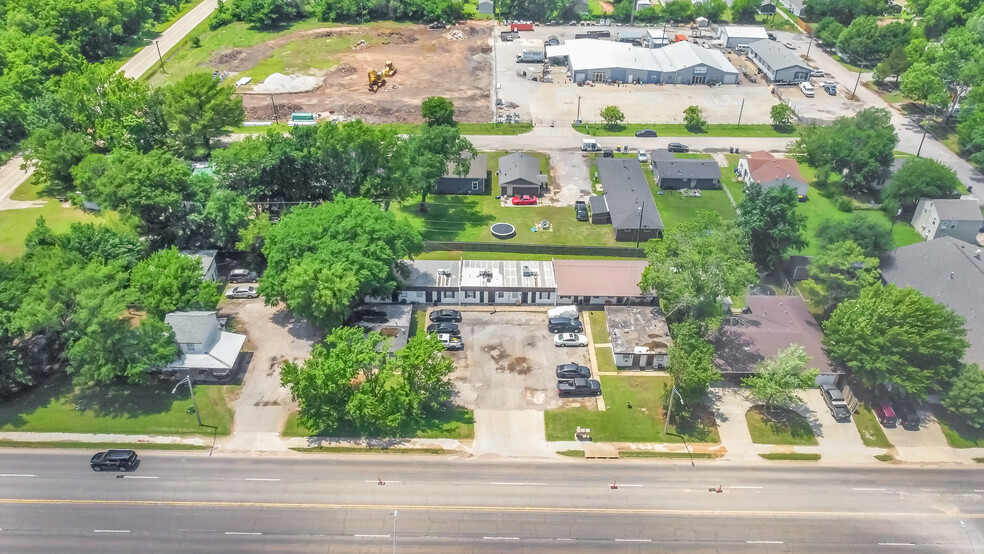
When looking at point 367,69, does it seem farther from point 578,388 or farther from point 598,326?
point 578,388

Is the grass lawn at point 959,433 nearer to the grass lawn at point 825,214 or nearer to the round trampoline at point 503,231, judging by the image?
the grass lawn at point 825,214

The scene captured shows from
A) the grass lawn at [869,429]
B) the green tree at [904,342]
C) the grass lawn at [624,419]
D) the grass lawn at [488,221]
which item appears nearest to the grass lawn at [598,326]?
the grass lawn at [624,419]

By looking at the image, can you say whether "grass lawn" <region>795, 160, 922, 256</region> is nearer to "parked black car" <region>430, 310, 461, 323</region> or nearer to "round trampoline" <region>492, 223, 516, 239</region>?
"round trampoline" <region>492, 223, 516, 239</region>

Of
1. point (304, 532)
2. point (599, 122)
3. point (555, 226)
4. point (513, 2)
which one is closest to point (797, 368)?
point (555, 226)

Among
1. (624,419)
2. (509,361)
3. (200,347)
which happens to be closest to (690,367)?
(624,419)

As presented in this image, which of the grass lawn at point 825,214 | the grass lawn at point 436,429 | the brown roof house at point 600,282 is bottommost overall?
the grass lawn at point 436,429
